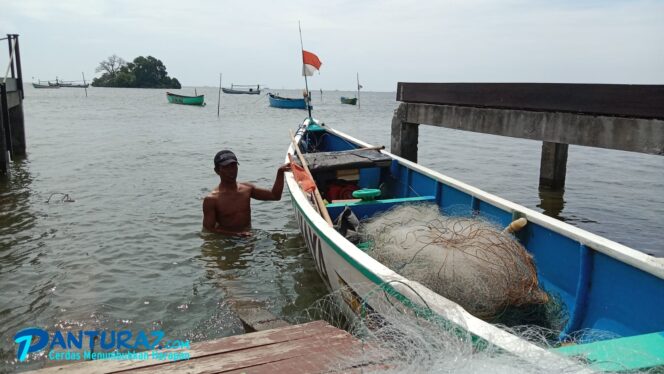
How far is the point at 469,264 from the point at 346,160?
13.7 feet

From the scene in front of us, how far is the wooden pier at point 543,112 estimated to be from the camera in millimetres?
5785

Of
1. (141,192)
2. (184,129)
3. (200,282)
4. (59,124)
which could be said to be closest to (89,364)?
(200,282)

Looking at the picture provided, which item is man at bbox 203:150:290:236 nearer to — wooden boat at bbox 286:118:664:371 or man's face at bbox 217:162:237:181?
man's face at bbox 217:162:237:181

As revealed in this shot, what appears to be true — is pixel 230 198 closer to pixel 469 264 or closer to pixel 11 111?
pixel 469 264

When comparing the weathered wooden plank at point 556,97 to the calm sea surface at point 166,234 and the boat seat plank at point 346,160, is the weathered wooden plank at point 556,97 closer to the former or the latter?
the boat seat plank at point 346,160

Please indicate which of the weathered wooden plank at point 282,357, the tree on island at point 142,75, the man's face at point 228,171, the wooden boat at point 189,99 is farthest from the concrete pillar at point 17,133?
the tree on island at point 142,75

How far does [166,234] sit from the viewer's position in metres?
7.86

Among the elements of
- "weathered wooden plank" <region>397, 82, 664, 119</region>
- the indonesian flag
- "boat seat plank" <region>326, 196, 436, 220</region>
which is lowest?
"boat seat plank" <region>326, 196, 436, 220</region>

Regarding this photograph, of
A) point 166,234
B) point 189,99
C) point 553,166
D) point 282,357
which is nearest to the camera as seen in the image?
point 282,357

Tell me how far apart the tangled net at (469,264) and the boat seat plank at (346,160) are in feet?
10.2

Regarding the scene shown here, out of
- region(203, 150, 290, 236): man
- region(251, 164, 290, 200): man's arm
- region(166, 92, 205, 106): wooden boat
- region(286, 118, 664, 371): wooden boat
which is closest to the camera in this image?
region(286, 118, 664, 371): wooden boat

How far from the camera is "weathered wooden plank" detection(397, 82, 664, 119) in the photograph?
5.77 m

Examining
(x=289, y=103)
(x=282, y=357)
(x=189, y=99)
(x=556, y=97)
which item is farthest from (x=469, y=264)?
(x=189, y=99)

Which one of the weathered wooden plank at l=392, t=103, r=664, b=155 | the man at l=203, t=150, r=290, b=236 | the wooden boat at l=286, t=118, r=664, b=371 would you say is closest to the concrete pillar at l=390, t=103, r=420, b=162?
the weathered wooden plank at l=392, t=103, r=664, b=155
